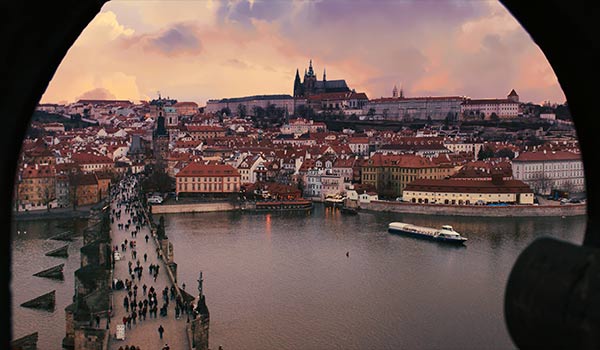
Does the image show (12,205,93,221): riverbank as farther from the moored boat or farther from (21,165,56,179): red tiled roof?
the moored boat

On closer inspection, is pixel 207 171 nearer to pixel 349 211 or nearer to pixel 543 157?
pixel 349 211

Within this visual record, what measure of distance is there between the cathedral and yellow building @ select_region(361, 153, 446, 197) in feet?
85.2

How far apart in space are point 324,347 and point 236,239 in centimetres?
572

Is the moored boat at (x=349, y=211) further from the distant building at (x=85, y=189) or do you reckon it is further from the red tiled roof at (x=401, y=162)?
the distant building at (x=85, y=189)

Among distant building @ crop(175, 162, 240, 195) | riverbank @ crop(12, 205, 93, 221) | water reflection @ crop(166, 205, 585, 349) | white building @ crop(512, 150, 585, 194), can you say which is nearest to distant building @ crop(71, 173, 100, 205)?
riverbank @ crop(12, 205, 93, 221)

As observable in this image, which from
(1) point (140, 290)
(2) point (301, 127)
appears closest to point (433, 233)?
(1) point (140, 290)

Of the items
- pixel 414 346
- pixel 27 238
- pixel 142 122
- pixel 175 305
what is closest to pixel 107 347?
pixel 175 305

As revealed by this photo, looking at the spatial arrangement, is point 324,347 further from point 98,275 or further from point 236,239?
point 236,239

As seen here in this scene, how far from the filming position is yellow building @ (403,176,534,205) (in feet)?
49.2

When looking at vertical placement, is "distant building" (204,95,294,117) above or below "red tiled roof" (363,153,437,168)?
above

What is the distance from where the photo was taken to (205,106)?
51.2 metres

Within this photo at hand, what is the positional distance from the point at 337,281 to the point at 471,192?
312 inches

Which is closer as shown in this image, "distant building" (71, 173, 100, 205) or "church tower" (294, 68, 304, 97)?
"distant building" (71, 173, 100, 205)

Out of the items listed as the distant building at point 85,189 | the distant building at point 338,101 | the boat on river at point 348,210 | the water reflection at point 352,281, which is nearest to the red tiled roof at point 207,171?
the distant building at point 85,189
